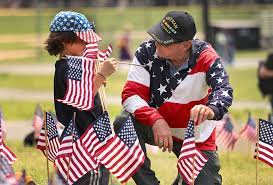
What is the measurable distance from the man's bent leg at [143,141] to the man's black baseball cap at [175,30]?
67 cm

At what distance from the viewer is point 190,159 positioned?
19.7 ft

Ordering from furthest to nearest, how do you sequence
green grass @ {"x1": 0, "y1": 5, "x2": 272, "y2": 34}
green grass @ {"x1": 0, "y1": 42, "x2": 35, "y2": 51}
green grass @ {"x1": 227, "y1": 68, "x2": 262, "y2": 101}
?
green grass @ {"x1": 0, "y1": 5, "x2": 272, "y2": 34}
green grass @ {"x1": 0, "y1": 42, "x2": 35, "y2": 51}
green grass @ {"x1": 227, "y1": 68, "x2": 262, "y2": 101}

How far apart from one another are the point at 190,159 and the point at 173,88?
0.69 metres

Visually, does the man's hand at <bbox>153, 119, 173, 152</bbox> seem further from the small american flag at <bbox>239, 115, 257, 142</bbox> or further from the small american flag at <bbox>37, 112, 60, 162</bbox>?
the small american flag at <bbox>239, 115, 257, 142</bbox>

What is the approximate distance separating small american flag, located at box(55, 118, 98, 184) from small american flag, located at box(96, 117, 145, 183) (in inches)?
4.2

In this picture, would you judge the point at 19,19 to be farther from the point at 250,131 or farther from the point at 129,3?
the point at 250,131

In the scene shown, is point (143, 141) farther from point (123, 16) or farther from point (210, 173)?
point (123, 16)

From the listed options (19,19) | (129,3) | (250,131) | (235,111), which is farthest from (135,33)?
(250,131)

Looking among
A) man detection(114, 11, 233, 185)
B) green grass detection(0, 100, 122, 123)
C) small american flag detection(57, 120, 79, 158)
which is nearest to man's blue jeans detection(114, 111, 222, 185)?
man detection(114, 11, 233, 185)

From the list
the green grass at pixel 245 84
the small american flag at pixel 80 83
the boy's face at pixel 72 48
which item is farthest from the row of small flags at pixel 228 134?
the green grass at pixel 245 84

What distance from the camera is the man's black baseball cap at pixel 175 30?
631cm

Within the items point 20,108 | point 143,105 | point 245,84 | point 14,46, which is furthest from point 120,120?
point 14,46

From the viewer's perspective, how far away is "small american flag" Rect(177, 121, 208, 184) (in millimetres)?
5930

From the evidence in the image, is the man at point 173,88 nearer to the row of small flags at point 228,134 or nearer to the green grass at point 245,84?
the row of small flags at point 228,134
